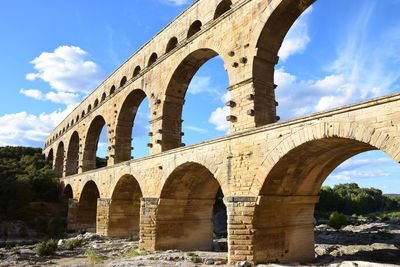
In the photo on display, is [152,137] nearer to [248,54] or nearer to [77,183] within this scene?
[248,54]

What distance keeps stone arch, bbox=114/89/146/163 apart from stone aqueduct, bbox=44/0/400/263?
136 centimetres

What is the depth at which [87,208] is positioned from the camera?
73.8 feet

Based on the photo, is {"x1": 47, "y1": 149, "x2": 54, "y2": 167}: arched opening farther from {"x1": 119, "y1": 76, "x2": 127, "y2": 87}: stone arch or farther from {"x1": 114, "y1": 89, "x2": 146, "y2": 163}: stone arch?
{"x1": 114, "y1": 89, "x2": 146, "y2": 163}: stone arch

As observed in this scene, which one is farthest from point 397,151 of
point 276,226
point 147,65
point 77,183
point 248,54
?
point 77,183

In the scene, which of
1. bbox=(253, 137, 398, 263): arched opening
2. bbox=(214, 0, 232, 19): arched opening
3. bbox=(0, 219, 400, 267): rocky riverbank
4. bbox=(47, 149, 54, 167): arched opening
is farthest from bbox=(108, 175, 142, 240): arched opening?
bbox=(47, 149, 54, 167): arched opening

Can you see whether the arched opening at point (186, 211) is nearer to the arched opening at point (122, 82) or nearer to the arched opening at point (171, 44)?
the arched opening at point (171, 44)

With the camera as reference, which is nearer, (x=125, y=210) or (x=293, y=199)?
(x=293, y=199)

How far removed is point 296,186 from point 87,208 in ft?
55.5

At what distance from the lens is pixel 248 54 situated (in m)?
10.3

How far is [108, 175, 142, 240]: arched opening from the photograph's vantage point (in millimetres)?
16750

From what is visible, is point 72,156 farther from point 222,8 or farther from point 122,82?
point 222,8

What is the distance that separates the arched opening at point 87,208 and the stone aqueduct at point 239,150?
15.9 ft

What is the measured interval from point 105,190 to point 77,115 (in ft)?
41.8

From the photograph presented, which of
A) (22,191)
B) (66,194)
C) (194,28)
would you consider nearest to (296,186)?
(194,28)
